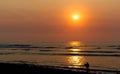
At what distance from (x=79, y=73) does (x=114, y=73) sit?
336 cm

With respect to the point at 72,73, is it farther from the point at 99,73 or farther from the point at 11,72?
the point at 11,72

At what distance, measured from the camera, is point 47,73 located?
25938 mm

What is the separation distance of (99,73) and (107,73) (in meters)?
0.92

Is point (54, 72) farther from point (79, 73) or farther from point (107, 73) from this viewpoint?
point (107, 73)

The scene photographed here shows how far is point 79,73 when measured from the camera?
88.3 feet

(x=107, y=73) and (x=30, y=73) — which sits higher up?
(x=107, y=73)

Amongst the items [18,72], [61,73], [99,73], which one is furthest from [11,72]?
[99,73]

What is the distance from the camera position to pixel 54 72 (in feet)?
87.4

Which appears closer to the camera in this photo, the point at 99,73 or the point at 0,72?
Result: the point at 0,72

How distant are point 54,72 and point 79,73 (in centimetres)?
211

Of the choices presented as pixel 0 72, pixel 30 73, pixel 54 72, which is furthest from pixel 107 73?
pixel 0 72

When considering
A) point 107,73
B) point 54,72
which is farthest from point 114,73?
point 54,72

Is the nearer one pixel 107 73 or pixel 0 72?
pixel 0 72

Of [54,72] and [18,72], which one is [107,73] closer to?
[54,72]
